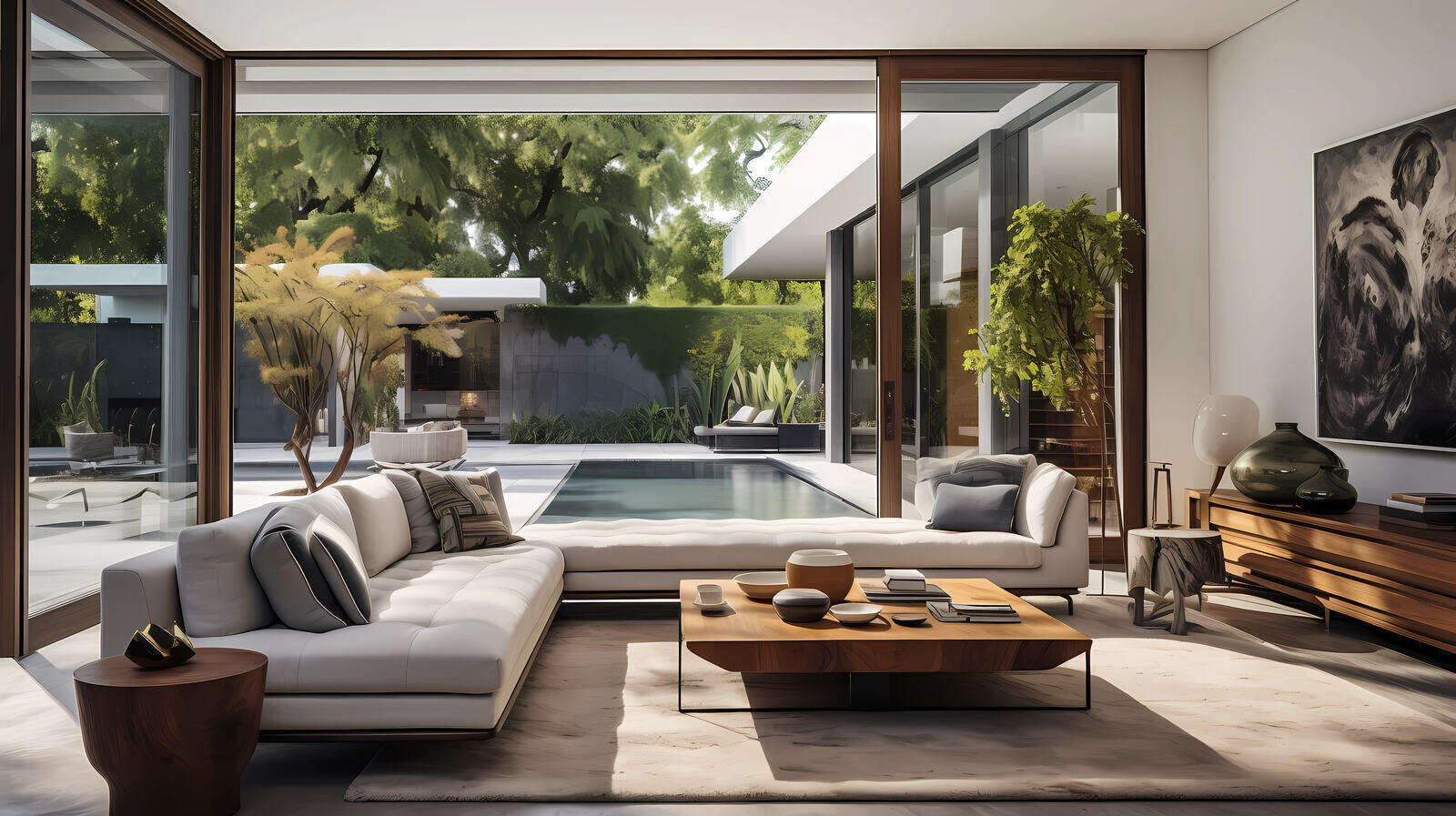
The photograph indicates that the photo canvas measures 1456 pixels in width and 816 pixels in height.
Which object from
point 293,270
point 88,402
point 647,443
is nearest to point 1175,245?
point 88,402

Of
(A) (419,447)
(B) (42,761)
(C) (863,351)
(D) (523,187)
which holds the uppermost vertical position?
(D) (523,187)

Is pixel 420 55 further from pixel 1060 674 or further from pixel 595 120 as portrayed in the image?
pixel 595 120

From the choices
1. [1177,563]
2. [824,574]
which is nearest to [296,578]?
[824,574]

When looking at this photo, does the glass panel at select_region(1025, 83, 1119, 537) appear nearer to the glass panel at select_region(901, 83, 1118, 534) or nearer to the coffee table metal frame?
the glass panel at select_region(901, 83, 1118, 534)

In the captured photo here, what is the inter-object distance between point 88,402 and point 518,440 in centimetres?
1092

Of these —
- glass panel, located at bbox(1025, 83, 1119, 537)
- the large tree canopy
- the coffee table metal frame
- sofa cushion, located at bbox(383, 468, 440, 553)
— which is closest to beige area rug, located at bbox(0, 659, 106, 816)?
sofa cushion, located at bbox(383, 468, 440, 553)

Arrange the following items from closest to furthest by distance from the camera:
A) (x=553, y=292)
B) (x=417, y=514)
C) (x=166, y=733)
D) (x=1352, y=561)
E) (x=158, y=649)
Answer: (x=166, y=733), (x=158, y=649), (x=1352, y=561), (x=417, y=514), (x=553, y=292)

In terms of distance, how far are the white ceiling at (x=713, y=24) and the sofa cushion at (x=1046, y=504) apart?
8.44ft

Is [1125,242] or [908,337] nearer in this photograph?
[1125,242]

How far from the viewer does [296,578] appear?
280 centimetres

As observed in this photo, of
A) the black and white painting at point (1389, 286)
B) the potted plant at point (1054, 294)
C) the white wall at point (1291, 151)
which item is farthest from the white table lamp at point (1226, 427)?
the potted plant at point (1054, 294)

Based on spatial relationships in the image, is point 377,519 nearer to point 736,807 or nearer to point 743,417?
point 736,807

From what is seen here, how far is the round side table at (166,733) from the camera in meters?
2.23

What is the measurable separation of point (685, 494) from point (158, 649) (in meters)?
6.91
